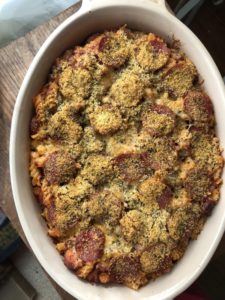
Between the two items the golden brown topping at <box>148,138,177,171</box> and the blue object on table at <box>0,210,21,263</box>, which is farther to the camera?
the blue object on table at <box>0,210,21,263</box>

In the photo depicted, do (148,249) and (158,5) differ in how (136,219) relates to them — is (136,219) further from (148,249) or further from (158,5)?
(158,5)

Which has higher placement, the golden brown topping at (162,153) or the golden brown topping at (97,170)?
the golden brown topping at (97,170)

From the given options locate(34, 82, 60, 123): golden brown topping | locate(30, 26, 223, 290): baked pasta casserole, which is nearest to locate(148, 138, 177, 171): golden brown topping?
locate(30, 26, 223, 290): baked pasta casserole

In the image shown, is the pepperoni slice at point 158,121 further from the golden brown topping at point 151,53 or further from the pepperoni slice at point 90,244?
the pepperoni slice at point 90,244

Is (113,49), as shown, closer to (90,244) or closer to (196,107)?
(196,107)

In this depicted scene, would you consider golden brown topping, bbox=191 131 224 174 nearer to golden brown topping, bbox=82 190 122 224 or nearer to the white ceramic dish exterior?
the white ceramic dish exterior

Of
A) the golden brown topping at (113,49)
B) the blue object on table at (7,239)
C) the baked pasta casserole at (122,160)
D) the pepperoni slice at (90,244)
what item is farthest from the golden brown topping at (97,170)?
the blue object on table at (7,239)

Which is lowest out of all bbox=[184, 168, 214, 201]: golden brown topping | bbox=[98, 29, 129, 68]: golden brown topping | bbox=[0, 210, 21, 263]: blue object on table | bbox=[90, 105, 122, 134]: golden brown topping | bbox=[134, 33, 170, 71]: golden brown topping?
bbox=[0, 210, 21, 263]: blue object on table

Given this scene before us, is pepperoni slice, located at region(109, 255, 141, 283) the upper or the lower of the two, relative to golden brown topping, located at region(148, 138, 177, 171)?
lower
